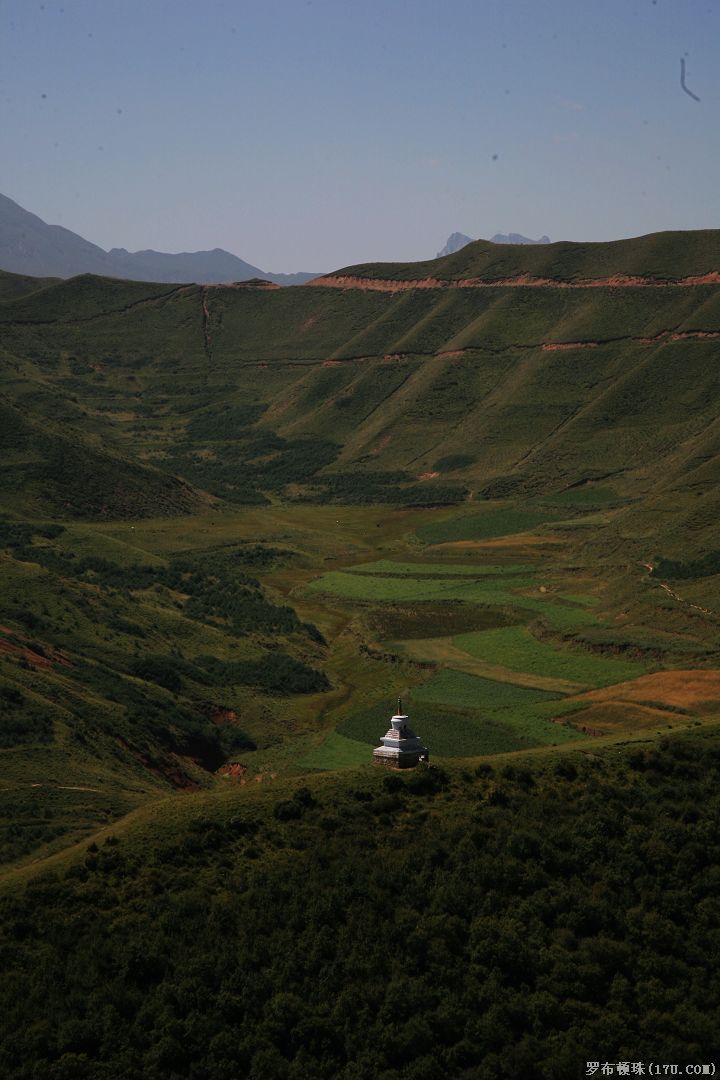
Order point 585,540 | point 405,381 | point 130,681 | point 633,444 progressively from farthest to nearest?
point 405,381 < point 633,444 < point 585,540 < point 130,681

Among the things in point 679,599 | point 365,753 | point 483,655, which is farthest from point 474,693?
point 679,599

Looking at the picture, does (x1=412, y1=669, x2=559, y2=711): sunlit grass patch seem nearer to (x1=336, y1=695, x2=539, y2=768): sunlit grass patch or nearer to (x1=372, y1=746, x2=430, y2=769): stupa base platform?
(x1=336, y1=695, x2=539, y2=768): sunlit grass patch

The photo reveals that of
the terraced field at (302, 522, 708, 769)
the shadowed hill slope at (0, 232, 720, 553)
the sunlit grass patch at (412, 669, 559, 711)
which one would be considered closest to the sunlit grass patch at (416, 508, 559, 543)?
the terraced field at (302, 522, 708, 769)

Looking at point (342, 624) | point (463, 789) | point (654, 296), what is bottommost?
point (342, 624)

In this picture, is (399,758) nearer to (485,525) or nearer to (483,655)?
(483,655)

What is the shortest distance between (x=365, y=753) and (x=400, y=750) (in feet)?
56.1

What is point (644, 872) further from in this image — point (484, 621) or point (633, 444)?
point (633, 444)

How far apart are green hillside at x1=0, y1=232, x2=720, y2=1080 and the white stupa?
4.54 feet

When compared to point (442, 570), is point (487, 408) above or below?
above

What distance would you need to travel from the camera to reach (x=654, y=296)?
18075 centimetres

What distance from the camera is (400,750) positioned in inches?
1564

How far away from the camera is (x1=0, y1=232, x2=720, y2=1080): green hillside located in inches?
1188

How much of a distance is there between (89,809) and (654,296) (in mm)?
151226

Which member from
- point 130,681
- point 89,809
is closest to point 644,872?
point 89,809
